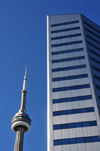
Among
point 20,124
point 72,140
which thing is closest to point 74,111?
point 72,140

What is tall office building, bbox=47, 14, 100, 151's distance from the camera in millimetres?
52562

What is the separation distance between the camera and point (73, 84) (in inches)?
2462

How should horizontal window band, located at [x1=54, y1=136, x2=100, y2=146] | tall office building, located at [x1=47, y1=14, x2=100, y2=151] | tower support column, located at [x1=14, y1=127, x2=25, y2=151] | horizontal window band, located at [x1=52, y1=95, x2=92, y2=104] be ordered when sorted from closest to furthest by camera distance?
horizontal window band, located at [x1=54, y1=136, x2=100, y2=146], tall office building, located at [x1=47, y1=14, x2=100, y2=151], horizontal window band, located at [x1=52, y1=95, x2=92, y2=104], tower support column, located at [x1=14, y1=127, x2=25, y2=151]

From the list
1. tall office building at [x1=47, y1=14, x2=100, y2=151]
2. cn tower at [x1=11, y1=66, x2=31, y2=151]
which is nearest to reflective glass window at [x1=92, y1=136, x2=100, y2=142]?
→ tall office building at [x1=47, y1=14, x2=100, y2=151]

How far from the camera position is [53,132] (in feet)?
179

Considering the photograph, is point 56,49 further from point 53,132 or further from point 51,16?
point 53,132

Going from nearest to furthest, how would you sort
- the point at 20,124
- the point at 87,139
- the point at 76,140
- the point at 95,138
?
1. the point at 95,138
2. the point at 87,139
3. the point at 76,140
4. the point at 20,124

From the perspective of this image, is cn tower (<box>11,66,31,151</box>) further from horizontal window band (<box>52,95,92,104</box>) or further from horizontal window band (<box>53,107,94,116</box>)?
horizontal window band (<box>53,107,94,116</box>)

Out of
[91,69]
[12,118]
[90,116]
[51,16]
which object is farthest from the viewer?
[51,16]

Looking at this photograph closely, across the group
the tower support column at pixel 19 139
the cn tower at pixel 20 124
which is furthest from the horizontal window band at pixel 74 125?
the cn tower at pixel 20 124

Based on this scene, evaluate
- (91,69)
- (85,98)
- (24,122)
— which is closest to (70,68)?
(91,69)

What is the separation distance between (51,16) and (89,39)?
60.3 feet

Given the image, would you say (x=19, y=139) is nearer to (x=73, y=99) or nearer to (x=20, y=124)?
(x=20, y=124)

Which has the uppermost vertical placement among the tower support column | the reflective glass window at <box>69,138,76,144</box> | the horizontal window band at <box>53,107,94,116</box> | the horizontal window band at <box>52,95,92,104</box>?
the horizontal window band at <box>52,95,92,104</box>
